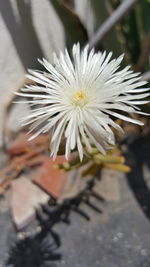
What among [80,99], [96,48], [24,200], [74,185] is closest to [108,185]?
[74,185]

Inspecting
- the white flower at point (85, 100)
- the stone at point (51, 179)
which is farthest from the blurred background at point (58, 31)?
the white flower at point (85, 100)

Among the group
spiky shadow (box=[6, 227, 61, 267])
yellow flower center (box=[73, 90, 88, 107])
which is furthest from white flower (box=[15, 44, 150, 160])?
spiky shadow (box=[6, 227, 61, 267])

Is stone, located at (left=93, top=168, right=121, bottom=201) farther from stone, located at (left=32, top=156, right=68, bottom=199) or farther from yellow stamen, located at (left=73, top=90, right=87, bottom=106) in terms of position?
yellow stamen, located at (left=73, top=90, right=87, bottom=106)

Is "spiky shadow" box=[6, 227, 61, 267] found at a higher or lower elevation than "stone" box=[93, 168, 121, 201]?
lower

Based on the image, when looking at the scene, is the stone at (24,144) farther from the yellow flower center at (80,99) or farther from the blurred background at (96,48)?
the yellow flower center at (80,99)

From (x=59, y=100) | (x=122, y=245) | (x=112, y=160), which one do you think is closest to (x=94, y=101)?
(x=59, y=100)

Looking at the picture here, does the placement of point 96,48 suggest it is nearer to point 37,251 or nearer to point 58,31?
point 58,31

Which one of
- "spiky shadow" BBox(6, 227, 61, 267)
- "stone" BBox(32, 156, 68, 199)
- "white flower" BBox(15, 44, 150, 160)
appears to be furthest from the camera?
"stone" BBox(32, 156, 68, 199)
